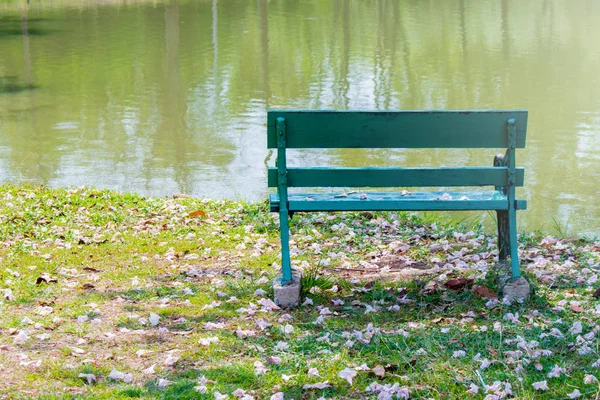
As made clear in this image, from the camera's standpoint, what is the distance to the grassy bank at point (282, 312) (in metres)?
4.25

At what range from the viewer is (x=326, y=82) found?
20250mm

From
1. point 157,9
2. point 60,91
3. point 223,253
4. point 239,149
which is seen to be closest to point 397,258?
point 223,253

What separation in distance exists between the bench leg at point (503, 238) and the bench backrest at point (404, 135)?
542 millimetres

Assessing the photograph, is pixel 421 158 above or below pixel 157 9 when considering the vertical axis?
below

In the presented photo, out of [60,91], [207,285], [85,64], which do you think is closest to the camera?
[207,285]

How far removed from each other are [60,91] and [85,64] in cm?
434

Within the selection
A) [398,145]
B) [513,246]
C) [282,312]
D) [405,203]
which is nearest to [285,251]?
[282,312]

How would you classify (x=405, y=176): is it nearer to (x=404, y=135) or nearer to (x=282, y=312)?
(x=404, y=135)

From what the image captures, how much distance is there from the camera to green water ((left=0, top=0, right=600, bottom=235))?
12.6m

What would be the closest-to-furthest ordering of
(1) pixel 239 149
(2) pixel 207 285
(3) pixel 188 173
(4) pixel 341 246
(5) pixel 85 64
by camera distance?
(2) pixel 207 285, (4) pixel 341 246, (3) pixel 188 173, (1) pixel 239 149, (5) pixel 85 64

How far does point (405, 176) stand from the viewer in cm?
579

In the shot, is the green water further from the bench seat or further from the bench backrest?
the bench backrest

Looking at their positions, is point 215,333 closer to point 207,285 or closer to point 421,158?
point 207,285

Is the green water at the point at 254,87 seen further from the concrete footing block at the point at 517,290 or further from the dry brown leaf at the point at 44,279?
the dry brown leaf at the point at 44,279
